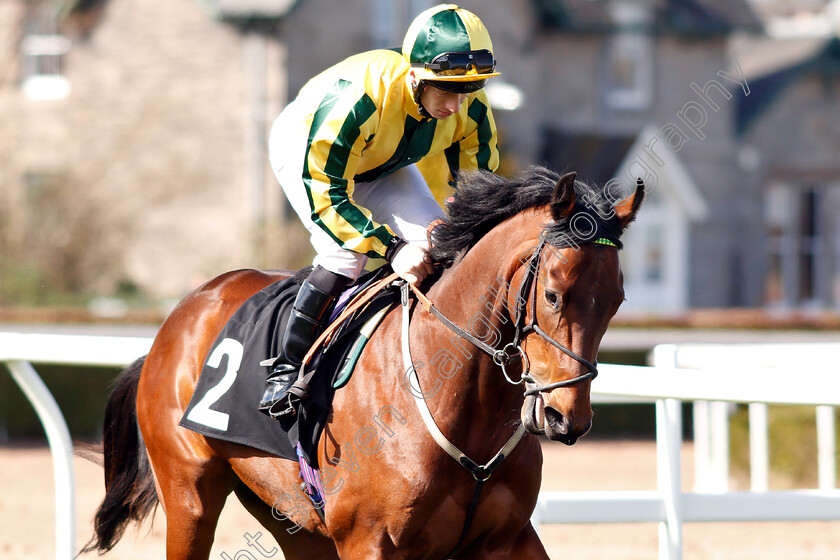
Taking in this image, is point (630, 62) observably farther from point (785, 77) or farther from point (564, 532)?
point (564, 532)

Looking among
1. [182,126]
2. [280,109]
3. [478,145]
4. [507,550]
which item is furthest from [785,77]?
[507,550]

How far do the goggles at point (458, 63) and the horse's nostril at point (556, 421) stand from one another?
0.99 meters

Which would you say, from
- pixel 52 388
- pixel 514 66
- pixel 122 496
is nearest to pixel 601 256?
pixel 122 496

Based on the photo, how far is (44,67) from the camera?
17781 mm

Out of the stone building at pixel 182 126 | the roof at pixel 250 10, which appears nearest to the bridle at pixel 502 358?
the stone building at pixel 182 126

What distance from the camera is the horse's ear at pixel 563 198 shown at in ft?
8.20

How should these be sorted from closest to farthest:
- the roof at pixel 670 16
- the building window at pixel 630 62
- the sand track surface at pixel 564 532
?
the sand track surface at pixel 564 532 < the roof at pixel 670 16 < the building window at pixel 630 62

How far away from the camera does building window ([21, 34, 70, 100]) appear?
17.6 m

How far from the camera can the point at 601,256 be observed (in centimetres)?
248

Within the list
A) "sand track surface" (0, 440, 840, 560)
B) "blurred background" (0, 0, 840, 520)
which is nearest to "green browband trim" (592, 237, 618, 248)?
"sand track surface" (0, 440, 840, 560)

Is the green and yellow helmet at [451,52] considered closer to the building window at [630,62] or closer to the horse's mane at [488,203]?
the horse's mane at [488,203]

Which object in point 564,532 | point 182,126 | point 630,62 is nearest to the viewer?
point 564,532

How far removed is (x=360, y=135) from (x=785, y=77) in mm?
21169

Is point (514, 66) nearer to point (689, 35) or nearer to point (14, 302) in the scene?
point (689, 35)
